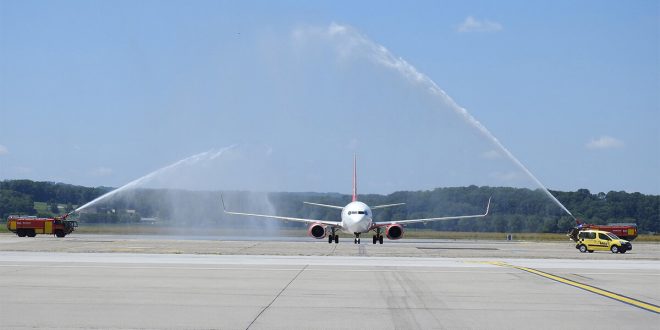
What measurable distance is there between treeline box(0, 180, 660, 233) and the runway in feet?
182

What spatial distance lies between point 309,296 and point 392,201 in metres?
104

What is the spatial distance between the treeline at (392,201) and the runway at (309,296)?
2178 inches

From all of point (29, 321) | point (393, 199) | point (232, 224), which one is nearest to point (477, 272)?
point (29, 321)

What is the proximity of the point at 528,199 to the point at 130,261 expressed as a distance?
223ft

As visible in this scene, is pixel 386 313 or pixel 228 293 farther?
pixel 228 293

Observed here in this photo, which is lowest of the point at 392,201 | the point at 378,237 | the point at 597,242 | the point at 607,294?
the point at 607,294

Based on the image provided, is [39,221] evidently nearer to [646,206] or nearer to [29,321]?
[29,321]

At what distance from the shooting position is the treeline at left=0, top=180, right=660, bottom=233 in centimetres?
9300

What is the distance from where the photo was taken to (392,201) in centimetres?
12569

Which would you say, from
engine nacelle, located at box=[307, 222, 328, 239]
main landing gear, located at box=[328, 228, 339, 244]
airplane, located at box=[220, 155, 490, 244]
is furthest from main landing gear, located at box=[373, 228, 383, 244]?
engine nacelle, located at box=[307, 222, 328, 239]

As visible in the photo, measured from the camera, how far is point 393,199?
4980 inches

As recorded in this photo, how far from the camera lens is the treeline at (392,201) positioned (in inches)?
3661

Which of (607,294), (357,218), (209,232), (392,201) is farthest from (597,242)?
(392,201)

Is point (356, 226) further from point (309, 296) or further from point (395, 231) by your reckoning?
point (309, 296)
